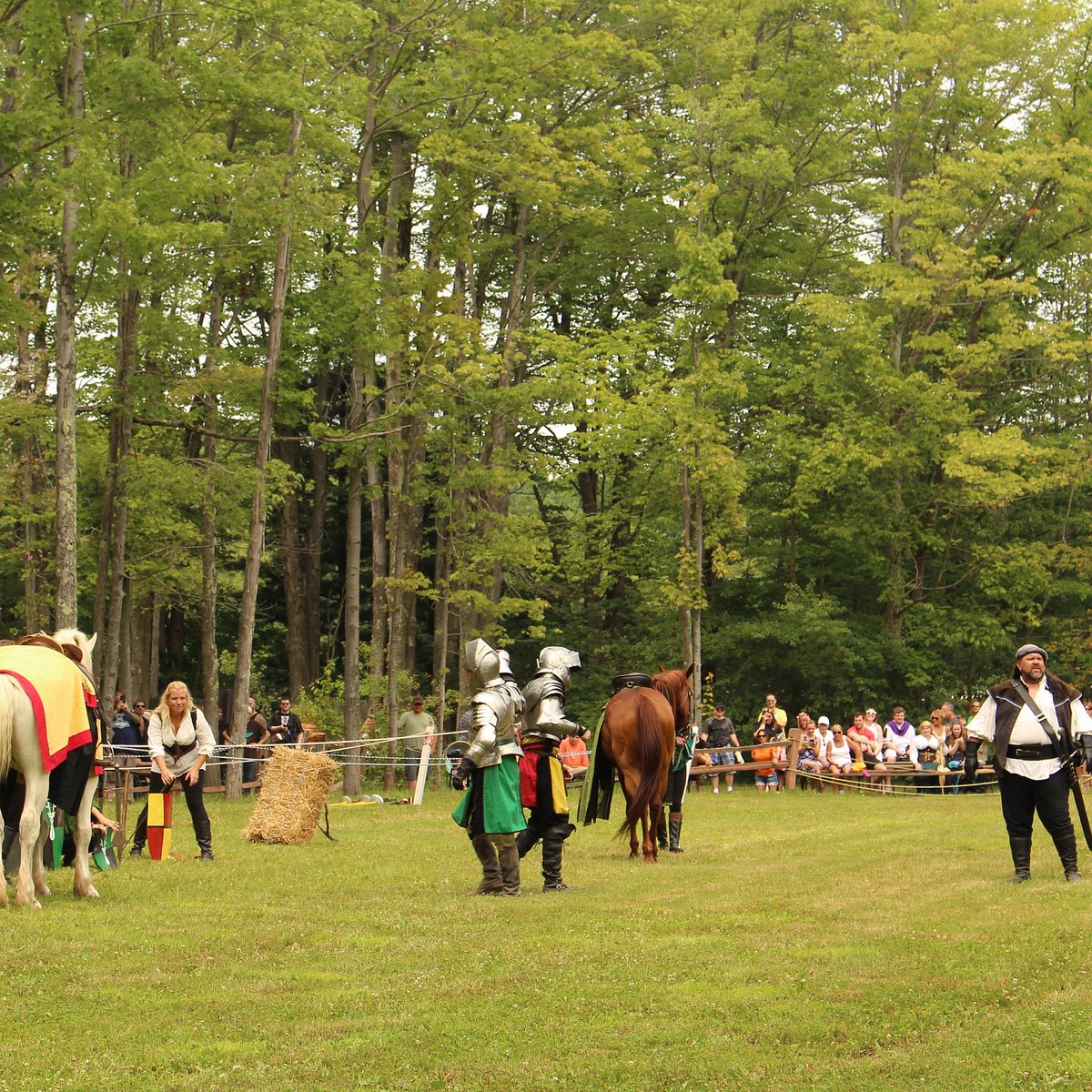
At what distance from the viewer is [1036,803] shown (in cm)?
1416

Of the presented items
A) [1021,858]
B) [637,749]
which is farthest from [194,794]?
[1021,858]

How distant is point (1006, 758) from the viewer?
14172mm

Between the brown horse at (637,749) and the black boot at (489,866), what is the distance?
2306mm

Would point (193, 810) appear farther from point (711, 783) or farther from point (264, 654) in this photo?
point (264, 654)

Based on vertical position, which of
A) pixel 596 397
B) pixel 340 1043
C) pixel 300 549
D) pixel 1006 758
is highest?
pixel 596 397

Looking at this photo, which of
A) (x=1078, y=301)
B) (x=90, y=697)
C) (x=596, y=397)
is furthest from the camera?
(x=1078, y=301)

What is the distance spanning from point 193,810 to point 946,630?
2489 cm

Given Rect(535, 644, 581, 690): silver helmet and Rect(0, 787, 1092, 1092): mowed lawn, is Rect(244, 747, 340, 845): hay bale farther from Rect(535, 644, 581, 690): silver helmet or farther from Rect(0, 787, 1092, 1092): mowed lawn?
Rect(535, 644, 581, 690): silver helmet

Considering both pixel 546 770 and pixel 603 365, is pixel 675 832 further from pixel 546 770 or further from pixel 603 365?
pixel 603 365

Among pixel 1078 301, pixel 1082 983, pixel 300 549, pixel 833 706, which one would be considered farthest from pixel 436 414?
pixel 1082 983

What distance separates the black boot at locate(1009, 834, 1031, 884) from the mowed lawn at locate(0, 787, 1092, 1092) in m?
0.14

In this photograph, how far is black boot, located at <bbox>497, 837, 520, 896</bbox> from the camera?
44.4 ft

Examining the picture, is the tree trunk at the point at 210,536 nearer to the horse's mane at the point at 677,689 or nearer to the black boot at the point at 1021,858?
the horse's mane at the point at 677,689

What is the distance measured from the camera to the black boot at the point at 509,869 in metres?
13.5
